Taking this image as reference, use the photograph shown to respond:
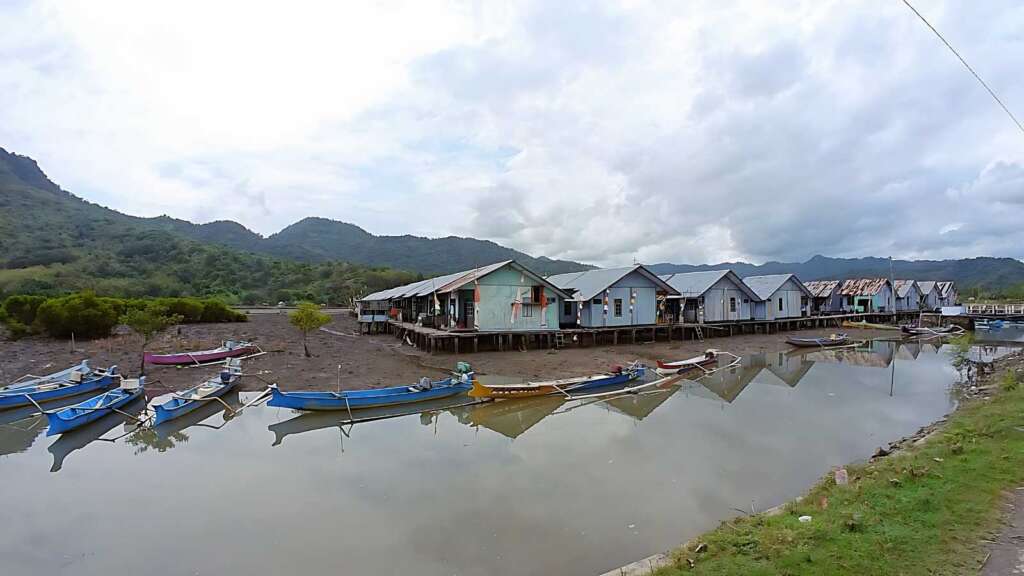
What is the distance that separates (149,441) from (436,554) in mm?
9378

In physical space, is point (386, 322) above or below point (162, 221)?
below

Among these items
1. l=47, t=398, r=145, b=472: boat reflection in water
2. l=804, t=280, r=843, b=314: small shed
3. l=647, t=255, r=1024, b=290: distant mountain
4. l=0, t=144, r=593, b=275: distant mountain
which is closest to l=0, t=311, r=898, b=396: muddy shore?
l=47, t=398, r=145, b=472: boat reflection in water

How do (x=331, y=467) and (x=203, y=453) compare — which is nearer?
(x=331, y=467)

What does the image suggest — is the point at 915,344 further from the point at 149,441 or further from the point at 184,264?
the point at 184,264

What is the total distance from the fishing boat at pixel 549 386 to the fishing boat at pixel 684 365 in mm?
2104

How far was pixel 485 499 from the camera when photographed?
8656 mm

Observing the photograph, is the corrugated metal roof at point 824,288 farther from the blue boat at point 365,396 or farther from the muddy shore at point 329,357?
the blue boat at point 365,396

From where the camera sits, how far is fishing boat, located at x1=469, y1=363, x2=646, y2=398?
588 inches

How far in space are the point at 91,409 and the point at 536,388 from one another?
1202cm

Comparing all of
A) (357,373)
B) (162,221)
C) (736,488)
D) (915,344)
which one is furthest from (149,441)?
(162,221)

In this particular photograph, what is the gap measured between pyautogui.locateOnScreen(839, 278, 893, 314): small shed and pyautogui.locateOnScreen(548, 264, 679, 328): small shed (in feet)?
90.4

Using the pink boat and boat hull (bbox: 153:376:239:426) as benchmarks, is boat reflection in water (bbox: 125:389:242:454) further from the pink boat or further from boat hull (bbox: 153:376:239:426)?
the pink boat

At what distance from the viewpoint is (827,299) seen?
46562mm

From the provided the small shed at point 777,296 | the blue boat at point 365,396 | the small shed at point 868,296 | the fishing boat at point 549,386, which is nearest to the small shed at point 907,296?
the small shed at point 868,296
